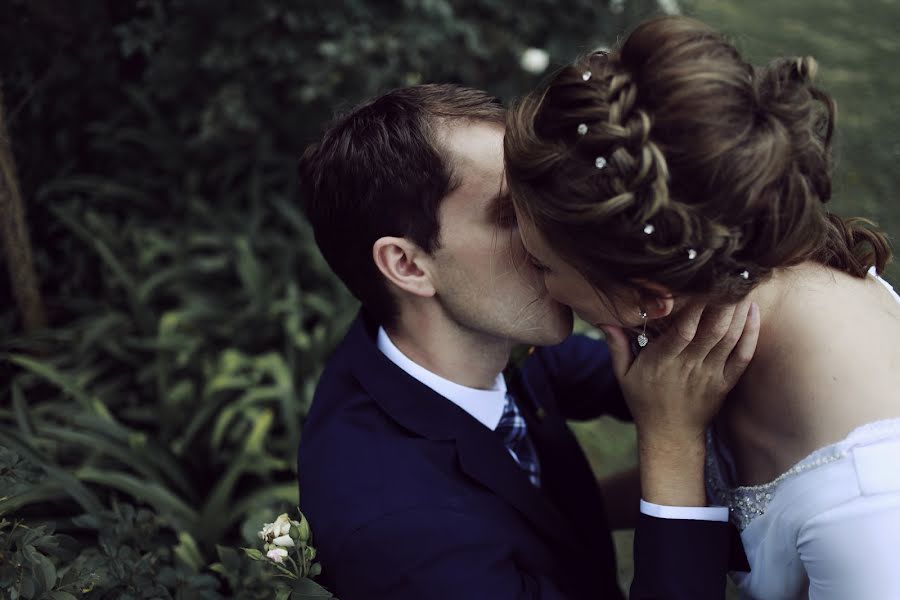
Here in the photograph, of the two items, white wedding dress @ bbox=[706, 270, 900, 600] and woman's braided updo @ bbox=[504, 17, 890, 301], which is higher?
woman's braided updo @ bbox=[504, 17, 890, 301]

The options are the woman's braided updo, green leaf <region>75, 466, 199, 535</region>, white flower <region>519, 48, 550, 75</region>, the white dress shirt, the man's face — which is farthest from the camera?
white flower <region>519, 48, 550, 75</region>

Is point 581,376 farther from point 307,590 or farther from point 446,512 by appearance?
point 307,590

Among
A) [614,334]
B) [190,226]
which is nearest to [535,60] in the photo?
[190,226]

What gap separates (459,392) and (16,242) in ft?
7.71

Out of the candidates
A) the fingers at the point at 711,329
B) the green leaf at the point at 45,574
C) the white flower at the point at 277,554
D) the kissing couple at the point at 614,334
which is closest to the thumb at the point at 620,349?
the kissing couple at the point at 614,334

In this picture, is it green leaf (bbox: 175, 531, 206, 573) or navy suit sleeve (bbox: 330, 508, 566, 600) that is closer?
navy suit sleeve (bbox: 330, 508, 566, 600)

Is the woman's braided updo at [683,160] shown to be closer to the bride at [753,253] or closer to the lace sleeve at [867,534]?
the bride at [753,253]

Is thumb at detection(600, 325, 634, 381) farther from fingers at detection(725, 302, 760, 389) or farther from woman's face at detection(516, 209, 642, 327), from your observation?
fingers at detection(725, 302, 760, 389)

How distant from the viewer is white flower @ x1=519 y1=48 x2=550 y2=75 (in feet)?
13.6

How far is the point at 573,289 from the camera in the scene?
168cm

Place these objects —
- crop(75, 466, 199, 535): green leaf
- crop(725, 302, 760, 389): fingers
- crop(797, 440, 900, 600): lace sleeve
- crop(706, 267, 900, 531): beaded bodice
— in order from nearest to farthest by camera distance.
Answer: crop(797, 440, 900, 600): lace sleeve < crop(706, 267, 900, 531): beaded bodice < crop(725, 302, 760, 389): fingers < crop(75, 466, 199, 535): green leaf

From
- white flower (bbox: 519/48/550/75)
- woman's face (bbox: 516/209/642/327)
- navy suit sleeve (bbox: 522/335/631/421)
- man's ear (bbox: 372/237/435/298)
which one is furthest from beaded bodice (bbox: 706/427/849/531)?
white flower (bbox: 519/48/550/75)

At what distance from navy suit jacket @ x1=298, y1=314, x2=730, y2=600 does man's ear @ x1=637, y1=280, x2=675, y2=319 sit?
20.4 inches

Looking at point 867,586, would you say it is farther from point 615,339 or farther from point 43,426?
point 43,426
